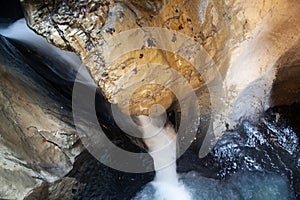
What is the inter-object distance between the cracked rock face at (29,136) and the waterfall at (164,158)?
660 millimetres

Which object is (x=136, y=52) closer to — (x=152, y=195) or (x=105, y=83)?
(x=105, y=83)

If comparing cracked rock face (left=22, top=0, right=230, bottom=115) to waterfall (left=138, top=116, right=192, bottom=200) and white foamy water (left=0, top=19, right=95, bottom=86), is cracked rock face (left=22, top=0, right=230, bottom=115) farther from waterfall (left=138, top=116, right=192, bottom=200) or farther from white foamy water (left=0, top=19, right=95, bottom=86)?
white foamy water (left=0, top=19, right=95, bottom=86)

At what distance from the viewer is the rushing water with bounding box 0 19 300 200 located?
2.43 meters

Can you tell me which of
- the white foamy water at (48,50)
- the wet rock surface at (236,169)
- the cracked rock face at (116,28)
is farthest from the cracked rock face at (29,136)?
the cracked rock face at (116,28)

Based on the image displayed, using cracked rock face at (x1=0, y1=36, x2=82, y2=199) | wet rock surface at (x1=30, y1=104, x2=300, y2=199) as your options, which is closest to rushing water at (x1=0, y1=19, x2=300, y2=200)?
wet rock surface at (x1=30, y1=104, x2=300, y2=199)

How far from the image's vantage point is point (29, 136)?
87.3 inches

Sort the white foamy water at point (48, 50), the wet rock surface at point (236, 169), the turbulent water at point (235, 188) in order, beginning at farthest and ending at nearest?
the white foamy water at point (48, 50) → the turbulent water at point (235, 188) → the wet rock surface at point (236, 169)

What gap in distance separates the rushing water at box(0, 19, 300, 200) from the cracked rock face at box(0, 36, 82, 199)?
172 millimetres

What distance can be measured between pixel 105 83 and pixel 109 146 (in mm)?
749

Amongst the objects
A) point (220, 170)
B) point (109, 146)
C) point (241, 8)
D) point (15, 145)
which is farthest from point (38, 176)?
point (241, 8)

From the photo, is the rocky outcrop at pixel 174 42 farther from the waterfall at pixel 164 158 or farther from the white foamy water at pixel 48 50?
the white foamy water at pixel 48 50

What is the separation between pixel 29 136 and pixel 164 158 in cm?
121

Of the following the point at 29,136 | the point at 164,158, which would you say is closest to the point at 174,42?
the point at 164,158

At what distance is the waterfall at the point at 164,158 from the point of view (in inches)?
102
